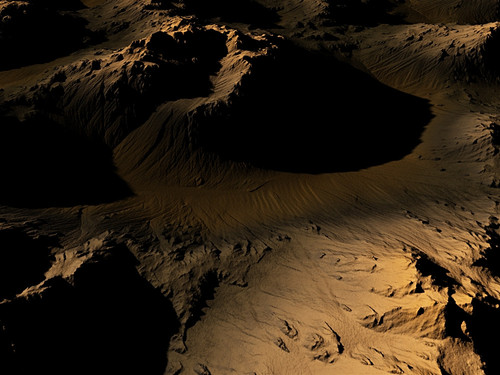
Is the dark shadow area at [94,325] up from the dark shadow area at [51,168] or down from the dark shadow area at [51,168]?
down

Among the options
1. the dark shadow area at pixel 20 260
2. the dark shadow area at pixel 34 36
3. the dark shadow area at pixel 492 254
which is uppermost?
the dark shadow area at pixel 34 36

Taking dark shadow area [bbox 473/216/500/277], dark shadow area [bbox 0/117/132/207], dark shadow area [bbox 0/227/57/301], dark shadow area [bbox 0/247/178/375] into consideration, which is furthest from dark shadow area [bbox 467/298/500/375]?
dark shadow area [bbox 0/117/132/207]

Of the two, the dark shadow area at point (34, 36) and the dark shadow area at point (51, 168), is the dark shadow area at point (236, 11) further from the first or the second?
the dark shadow area at point (51, 168)

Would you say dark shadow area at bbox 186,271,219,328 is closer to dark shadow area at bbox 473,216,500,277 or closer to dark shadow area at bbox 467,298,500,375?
dark shadow area at bbox 467,298,500,375

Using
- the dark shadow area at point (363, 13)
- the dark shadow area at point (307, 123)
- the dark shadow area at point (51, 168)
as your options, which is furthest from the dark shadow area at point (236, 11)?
the dark shadow area at point (51, 168)

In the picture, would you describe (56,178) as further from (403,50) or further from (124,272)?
(403,50)
